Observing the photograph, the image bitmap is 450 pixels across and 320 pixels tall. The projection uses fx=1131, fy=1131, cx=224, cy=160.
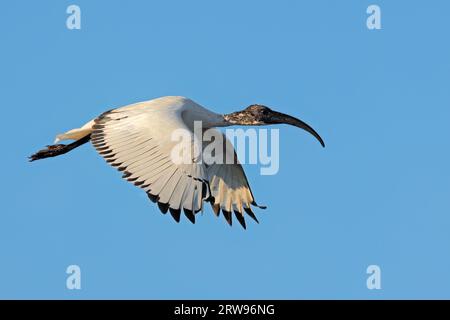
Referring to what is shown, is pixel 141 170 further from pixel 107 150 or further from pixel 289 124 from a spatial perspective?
pixel 289 124

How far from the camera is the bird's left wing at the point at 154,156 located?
34.8 ft

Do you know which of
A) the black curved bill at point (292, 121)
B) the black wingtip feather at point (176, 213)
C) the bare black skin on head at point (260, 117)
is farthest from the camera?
the black curved bill at point (292, 121)

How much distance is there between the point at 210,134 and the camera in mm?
12625

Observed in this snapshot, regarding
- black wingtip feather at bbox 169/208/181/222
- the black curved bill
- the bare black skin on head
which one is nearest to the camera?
black wingtip feather at bbox 169/208/181/222

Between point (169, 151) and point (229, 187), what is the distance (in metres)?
2.21

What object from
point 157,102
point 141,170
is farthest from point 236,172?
point 141,170

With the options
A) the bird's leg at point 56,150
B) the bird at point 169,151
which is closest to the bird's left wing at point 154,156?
the bird at point 169,151

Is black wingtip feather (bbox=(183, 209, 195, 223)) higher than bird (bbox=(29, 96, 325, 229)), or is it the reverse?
bird (bbox=(29, 96, 325, 229))

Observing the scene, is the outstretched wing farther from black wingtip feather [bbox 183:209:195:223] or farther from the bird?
black wingtip feather [bbox 183:209:195:223]

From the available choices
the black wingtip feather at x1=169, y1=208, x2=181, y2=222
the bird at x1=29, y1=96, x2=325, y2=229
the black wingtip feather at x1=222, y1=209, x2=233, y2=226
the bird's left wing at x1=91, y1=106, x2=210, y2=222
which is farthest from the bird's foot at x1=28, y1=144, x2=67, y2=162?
the black wingtip feather at x1=169, y1=208, x2=181, y2=222

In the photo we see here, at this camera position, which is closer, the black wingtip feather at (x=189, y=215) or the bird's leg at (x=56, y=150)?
the black wingtip feather at (x=189, y=215)

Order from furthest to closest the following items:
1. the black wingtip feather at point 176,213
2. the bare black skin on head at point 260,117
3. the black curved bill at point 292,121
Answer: the black curved bill at point 292,121, the bare black skin on head at point 260,117, the black wingtip feather at point 176,213

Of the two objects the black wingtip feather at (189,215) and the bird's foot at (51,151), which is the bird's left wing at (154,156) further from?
the bird's foot at (51,151)

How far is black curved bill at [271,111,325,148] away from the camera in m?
12.9
